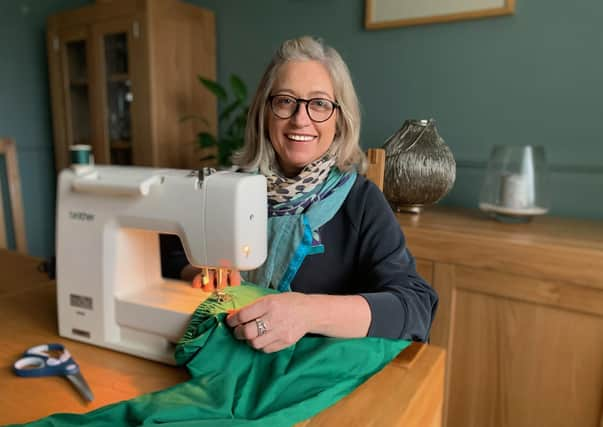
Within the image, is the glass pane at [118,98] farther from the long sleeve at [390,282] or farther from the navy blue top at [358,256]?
the long sleeve at [390,282]

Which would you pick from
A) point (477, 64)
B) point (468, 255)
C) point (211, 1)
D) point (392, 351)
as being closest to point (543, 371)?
point (468, 255)

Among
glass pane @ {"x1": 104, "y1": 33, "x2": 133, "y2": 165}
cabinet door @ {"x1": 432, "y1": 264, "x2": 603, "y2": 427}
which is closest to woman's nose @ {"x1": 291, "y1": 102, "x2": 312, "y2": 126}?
cabinet door @ {"x1": 432, "y1": 264, "x2": 603, "y2": 427}

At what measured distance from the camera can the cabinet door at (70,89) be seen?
2.88m

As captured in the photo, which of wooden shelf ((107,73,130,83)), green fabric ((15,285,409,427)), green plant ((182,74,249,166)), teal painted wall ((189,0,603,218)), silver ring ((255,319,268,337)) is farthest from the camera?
wooden shelf ((107,73,130,83))

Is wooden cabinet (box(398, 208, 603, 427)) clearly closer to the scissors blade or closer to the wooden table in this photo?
the wooden table

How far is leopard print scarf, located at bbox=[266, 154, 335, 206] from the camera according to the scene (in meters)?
1.09

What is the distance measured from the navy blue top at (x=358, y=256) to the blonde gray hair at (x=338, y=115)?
9cm

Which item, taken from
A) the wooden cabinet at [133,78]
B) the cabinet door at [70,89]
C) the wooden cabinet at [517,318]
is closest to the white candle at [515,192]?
the wooden cabinet at [517,318]

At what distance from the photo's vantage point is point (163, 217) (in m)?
0.87

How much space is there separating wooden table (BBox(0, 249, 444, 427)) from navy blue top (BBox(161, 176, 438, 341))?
0.18 meters

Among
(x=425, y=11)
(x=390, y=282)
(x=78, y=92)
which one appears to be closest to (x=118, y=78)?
(x=78, y=92)

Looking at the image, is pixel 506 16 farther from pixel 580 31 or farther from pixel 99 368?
pixel 99 368

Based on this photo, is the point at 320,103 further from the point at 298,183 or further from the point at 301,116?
the point at 298,183

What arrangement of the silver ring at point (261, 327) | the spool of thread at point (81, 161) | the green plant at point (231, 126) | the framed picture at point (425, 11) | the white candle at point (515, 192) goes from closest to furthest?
the silver ring at point (261, 327)
the spool of thread at point (81, 161)
the white candle at point (515, 192)
the framed picture at point (425, 11)
the green plant at point (231, 126)
